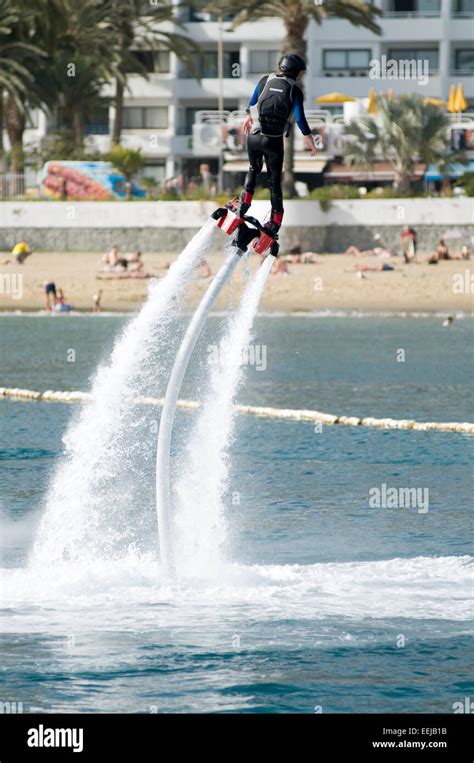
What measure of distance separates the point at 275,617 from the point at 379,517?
6953 mm

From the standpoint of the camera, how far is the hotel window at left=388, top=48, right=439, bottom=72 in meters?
109

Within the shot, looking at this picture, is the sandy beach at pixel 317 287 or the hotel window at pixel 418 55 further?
the hotel window at pixel 418 55

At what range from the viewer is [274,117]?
17047 mm

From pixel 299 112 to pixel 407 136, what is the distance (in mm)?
67822

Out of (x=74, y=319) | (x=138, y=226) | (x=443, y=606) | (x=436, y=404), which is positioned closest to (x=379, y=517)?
(x=443, y=606)

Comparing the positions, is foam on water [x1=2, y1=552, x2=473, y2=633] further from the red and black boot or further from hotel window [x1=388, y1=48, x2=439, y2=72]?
hotel window [x1=388, y1=48, x2=439, y2=72]

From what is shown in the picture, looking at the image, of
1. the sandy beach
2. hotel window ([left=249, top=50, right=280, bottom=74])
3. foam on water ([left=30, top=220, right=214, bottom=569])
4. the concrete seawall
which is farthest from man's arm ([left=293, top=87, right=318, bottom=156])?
hotel window ([left=249, top=50, right=280, bottom=74])

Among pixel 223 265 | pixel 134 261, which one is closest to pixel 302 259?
pixel 134 261

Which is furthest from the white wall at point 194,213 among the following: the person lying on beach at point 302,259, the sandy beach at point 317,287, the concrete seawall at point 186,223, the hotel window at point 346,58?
the hotel window at point 346,58

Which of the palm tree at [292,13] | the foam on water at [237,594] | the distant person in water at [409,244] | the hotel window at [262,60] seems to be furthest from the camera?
the hotel window at [262,60]

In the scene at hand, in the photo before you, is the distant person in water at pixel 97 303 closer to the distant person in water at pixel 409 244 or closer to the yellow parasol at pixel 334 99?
the distant person in water at pixel 409 244

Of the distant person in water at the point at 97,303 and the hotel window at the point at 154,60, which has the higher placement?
the hotel window at the point at 154,60

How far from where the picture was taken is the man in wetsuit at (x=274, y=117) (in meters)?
17.0

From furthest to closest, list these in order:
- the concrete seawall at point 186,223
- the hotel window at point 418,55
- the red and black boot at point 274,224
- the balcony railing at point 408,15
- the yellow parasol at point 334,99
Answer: the hotel window at point 418,55, the balcony railing at point 408,15, the yellow parasol at point 334,99, the concrete seawall at point 186,223, the red and black boot at point 274,224
